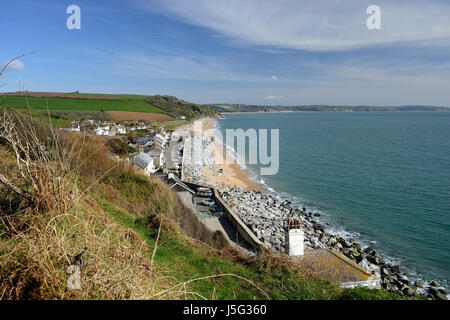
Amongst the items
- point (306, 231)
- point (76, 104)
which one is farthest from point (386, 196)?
point (76, 104)

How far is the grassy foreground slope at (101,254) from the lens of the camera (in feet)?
9.52

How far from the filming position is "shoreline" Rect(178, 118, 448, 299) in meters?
12.3

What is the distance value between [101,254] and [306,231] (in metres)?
15.3

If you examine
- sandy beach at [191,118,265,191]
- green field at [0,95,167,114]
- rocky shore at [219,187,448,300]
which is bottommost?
rocky shore at [219,187,448,300]

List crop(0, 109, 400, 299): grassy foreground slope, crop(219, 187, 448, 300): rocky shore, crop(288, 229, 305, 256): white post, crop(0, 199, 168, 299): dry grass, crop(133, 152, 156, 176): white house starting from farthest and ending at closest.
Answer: crop(133, 152, 156, 176): white house
crop(219, 187, 448, 300): rocky shore
crop(288, 229, 305, 256): white post
crop(0, 109, 400, 299): grassy foreground slope
crop(0, 199, 168, 299): dry grass

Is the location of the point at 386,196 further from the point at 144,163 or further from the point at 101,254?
the point at 101,254

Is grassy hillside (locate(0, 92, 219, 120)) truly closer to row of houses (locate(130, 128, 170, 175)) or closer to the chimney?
row of houses (locate(130, 128, 170, 175))

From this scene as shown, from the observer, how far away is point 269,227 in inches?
660

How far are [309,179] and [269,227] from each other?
1630cm

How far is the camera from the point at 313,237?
15875mm

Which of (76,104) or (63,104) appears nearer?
(63,104)

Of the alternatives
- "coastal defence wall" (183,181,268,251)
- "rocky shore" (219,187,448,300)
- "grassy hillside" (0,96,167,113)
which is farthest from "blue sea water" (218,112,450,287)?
"grassy hillside" (0,96,167,113)

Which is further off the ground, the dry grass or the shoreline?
the dry grass

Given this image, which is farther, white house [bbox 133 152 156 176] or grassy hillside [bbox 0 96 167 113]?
grassy hillside [bbox 0 96 167 113]
